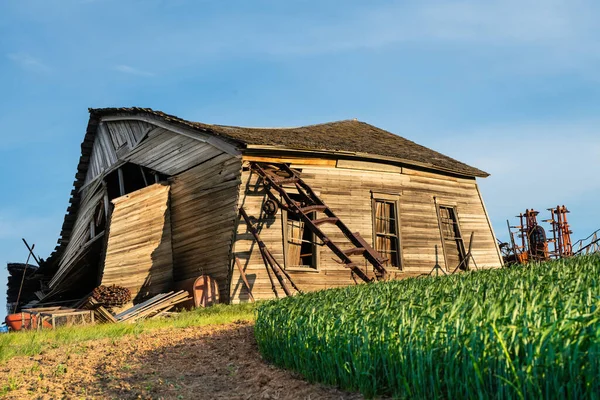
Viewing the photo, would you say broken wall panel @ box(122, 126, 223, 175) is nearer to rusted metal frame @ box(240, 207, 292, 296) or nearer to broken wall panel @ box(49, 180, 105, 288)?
rusted metal frame @ box(240, 207, 292, 296)

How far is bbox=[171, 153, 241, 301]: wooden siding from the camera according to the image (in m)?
18.2

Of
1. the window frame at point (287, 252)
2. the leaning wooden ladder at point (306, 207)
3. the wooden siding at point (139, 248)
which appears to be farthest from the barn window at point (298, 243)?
the wooden siding at point (139, 248)

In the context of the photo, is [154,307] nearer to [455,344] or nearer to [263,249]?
[263,249]

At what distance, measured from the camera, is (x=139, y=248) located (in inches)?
775

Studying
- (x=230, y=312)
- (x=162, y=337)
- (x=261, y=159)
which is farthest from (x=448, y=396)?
(x=261, y=159)

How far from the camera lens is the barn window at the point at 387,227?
20672 millimetres

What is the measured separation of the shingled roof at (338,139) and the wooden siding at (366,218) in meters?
0.50

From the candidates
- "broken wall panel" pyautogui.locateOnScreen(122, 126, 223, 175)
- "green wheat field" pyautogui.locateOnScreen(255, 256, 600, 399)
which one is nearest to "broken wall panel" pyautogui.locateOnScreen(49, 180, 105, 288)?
"broken wall panel" pyautogui.locateOnScreen(122, 126, 223, 175)

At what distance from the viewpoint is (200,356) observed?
10.3 meters

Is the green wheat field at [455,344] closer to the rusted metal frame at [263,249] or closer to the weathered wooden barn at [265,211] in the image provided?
the rusted metal frame at [263,249]

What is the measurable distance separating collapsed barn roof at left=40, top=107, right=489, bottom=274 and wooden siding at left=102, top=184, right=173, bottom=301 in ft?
9.17

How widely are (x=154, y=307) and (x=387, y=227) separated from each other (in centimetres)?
768

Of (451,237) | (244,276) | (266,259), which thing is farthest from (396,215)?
(244,276)

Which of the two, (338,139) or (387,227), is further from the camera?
(338,139)
